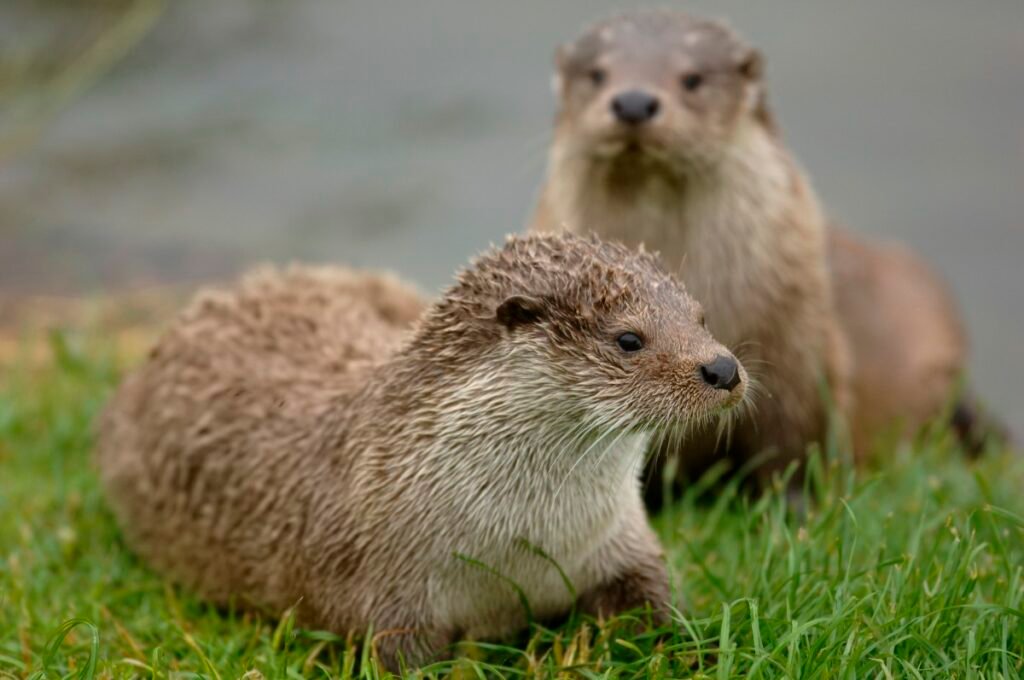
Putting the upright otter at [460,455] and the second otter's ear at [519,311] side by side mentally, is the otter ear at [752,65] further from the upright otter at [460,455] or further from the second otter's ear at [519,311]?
the second otter's ear at [519,311]

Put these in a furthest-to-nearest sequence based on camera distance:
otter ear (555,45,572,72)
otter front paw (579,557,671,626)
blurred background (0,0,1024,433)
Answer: blurred background (0,0,1024,433) → otter ear (555,45,572,72) → otter front paw (579,557,671,626)

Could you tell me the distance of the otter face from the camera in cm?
343

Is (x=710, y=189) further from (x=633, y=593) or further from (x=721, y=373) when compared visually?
(x=721, y=373)

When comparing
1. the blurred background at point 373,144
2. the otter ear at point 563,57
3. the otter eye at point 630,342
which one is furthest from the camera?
the blurred background at point 373,144

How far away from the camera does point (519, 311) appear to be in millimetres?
3578

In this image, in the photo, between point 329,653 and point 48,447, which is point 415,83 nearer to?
point 48,447

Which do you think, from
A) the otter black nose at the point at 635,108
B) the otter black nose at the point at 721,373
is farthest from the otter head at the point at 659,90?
the otter black nose at the point at 721,373

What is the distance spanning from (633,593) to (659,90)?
6.69 ft

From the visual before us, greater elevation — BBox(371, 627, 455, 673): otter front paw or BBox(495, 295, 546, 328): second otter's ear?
BBox(495, 295, 546, 328): second otter's ear

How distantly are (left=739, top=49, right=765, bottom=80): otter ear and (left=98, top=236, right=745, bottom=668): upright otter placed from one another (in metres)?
1.94

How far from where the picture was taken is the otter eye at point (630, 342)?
3.52 metres

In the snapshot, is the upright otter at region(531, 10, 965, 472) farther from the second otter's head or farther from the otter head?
the second otter's head

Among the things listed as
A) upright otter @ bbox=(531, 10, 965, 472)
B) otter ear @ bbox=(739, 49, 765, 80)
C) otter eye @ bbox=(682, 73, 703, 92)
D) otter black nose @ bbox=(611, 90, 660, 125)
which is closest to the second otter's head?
otter black nose @ bbox=(611, 90, 660, 125)

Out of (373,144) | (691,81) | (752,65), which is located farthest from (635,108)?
(373,144)
